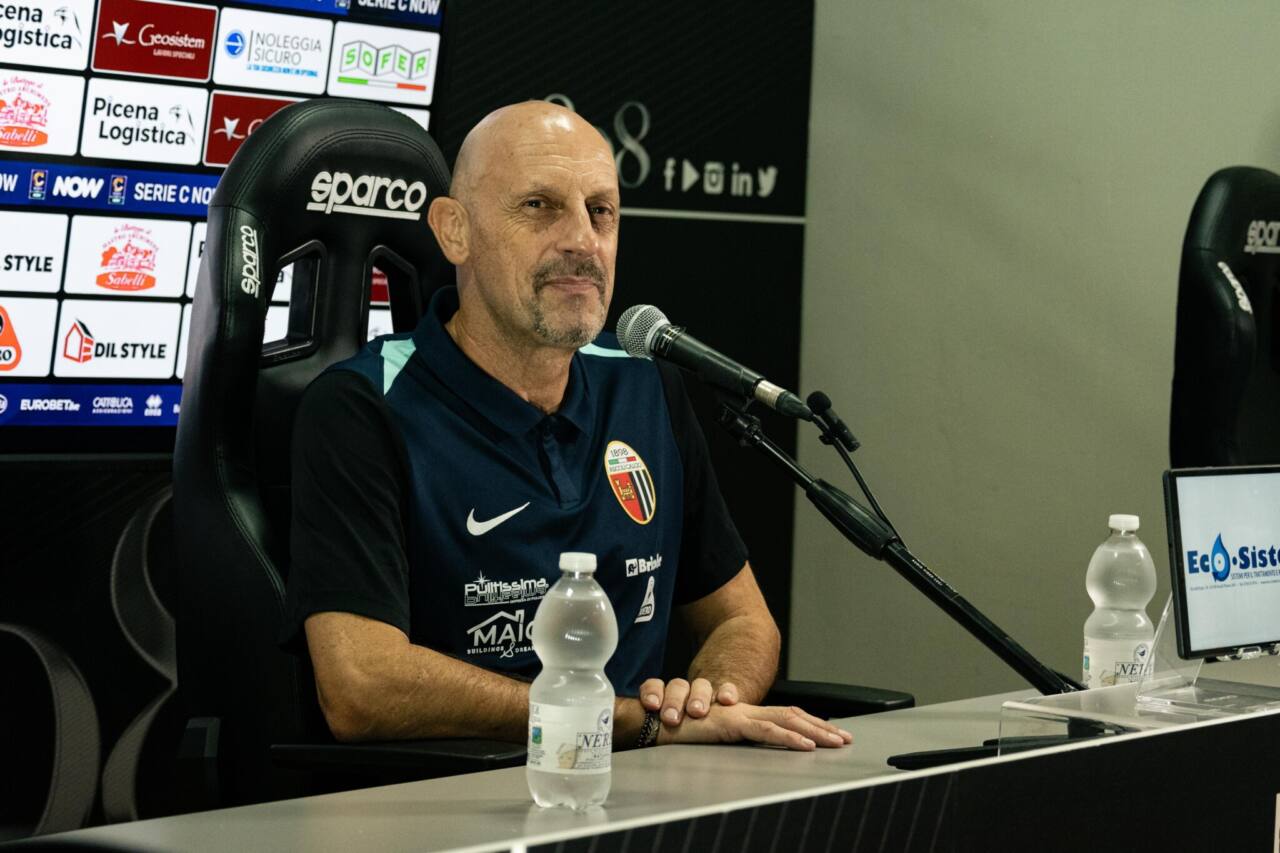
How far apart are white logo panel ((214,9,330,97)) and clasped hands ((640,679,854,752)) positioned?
6.00 ft

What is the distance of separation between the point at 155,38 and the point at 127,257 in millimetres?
407

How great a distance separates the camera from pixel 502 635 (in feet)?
5.81

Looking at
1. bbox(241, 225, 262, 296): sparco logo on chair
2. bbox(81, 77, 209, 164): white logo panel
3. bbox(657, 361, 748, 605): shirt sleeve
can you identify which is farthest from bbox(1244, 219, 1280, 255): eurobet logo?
bbox(81, 77, 209, 164): white logo panel

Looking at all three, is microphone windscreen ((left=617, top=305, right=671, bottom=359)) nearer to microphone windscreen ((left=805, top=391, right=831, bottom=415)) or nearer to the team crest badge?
microphone windscreen ((left=805, top=391, right=831, bottom=415))

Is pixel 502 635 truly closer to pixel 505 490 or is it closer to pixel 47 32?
pixel 505 490

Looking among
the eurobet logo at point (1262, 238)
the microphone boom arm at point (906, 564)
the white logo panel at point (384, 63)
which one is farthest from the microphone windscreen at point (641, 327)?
the white logo panel at point (384, 63)

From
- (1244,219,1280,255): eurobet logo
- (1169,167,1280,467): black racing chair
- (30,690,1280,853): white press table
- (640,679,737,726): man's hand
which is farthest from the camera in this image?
(1244,219,1280,255): eurobet logo

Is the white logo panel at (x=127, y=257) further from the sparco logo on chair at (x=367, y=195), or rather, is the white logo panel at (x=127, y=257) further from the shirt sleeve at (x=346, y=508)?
the shirt sleeve at (x=346, y=508)

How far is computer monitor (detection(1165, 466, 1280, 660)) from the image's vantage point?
1.40 m

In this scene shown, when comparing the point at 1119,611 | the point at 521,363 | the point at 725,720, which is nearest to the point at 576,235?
the point at 521,363

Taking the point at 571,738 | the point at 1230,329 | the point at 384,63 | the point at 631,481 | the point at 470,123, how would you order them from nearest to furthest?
the point at 571,738, the point at 631,481, the point at 1230,329, the point at 384,63, the point at 470,123

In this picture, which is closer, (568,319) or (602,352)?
(568,319)

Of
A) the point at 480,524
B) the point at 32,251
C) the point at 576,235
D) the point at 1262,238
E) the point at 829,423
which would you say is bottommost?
the point at 480,524

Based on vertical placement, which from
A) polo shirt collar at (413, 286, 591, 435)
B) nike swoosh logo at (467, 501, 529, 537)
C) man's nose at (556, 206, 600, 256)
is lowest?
nike swoosh logo at (467, 501, 529, 537)
